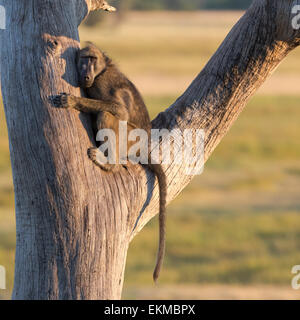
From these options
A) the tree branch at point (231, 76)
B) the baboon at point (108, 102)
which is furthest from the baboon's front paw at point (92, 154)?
the tree branch at point (231, 76)

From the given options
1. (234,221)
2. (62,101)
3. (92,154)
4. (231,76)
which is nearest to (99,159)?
(92,154)

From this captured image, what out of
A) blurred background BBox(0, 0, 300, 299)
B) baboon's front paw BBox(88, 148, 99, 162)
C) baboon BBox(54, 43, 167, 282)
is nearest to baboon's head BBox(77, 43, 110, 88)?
baboon BBox(54, 43, 167, 282)

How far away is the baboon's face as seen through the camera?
539cm

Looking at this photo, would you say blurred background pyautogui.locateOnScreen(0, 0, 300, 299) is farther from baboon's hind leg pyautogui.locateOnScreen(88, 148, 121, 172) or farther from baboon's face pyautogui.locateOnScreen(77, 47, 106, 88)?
baboon's hind leg pyautogui.locateOnScreen(88, 148, 121, 172)

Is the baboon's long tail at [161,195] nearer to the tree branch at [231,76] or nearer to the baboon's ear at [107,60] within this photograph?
the tree branch at [231,76]

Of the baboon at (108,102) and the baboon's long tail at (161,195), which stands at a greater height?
the baboon at (108,102)

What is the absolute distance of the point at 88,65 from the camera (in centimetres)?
548

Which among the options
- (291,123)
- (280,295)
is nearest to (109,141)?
(280,295)

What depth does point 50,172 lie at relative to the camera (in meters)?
4.96

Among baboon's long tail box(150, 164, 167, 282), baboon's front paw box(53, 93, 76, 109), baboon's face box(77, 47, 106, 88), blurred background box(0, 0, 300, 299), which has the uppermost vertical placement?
blurred background box(0, 0, 300, 299)

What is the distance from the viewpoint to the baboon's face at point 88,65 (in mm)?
5387

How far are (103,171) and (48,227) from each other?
1.83 ft

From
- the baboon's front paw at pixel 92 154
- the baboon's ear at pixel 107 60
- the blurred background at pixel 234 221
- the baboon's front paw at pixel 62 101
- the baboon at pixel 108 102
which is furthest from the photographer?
the blurred background at pixel 234 221
